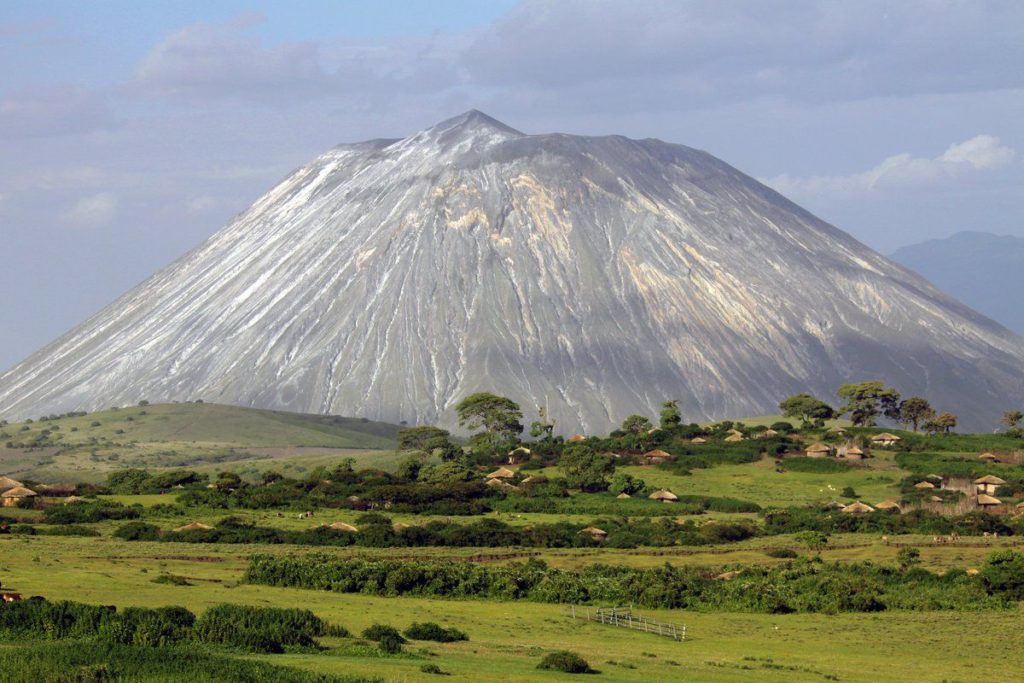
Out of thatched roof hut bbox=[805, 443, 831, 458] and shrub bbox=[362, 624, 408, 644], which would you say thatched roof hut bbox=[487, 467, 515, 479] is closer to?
thatched roof hut bbox=[805, 443, 831, 458]

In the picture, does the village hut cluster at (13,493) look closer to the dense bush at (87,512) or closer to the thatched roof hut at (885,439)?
the dense bush at (87,512)

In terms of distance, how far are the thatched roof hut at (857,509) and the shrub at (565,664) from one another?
208 ft

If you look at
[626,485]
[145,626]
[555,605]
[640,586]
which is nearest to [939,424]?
[626,485]

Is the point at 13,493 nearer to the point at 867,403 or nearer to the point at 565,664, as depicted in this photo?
the point at 565,664

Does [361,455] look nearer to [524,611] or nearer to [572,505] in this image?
[572,505]

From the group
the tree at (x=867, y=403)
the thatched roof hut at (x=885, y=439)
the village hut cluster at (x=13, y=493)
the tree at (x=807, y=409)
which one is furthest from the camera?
the tree at (x=807, y=409)

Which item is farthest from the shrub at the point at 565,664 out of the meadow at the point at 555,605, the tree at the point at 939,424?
the tree at the point at 939,424

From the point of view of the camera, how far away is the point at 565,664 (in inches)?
1875

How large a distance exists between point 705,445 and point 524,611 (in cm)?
8012

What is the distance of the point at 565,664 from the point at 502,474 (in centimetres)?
8530

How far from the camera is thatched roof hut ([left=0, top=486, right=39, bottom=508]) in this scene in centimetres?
10375

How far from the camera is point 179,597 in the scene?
60844mm

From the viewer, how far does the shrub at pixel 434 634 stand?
180ft

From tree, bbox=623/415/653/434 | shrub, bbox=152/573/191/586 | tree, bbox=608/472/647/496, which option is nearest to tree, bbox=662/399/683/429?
tree, bbox=623/415/653/434
